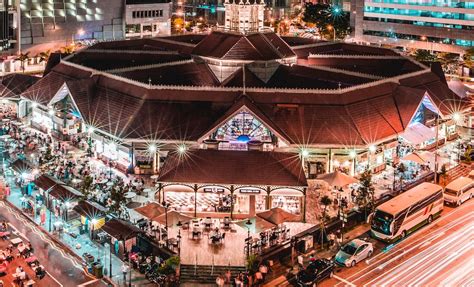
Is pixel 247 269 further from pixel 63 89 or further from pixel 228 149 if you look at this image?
pixel 63 89

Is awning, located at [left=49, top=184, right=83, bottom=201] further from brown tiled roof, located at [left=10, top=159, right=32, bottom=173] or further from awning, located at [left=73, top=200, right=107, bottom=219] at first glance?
brown tiled roof, located at [left=10, top=159, right=32, bottom=173]

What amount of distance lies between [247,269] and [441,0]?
11452 cm

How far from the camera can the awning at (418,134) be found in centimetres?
7256

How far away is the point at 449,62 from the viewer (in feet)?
440

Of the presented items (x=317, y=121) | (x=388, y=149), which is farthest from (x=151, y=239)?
(x=388, y=149)

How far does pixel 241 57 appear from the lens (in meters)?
85.7

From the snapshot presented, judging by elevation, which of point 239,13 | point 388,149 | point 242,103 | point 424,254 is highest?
point 239,13

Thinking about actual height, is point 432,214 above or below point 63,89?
below

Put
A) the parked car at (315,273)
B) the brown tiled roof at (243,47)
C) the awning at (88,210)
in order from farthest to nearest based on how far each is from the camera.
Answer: the brown tiled roof at (243,47) < the awning at (88,210) < the parked car at (315,273)

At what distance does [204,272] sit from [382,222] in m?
16.7

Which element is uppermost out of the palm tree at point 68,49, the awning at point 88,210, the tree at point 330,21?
the tree at point 330,21

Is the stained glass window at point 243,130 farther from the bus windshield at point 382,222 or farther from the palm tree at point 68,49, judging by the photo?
the palm tree at point 68,49

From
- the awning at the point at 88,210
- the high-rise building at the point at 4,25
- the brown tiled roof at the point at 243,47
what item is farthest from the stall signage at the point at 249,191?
the high-rise building at the point at 4,25

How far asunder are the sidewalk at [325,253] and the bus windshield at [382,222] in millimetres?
2476
